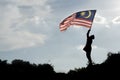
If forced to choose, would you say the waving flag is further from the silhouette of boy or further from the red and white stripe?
the silhouette of boy

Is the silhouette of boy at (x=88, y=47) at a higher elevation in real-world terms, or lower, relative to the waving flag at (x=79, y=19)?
lower

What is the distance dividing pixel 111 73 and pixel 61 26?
7.10 meters

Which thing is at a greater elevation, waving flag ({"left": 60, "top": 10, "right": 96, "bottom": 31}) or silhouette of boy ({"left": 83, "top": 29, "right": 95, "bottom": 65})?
waving flag ({"left": 60, "top": 10, "right": 96, "bottom": 31})

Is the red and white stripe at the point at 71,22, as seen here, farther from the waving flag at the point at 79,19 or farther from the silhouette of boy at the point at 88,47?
the silhouette of boy at the point at 88,47

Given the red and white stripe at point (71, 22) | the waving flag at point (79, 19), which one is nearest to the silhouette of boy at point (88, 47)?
the waving flag at point (79, 19)

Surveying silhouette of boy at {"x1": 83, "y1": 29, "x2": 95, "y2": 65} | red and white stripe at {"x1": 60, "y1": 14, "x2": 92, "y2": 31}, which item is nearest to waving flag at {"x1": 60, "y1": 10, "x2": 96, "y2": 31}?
red and white stripe at {"x1": 60, "y1": 14, "x2": 92, "y2": 31}

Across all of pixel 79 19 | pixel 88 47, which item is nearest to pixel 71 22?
pixel 79 19

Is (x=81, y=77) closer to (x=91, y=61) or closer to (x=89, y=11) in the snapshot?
(x=91, y=61)

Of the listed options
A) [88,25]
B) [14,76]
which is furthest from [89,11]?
[14,76]

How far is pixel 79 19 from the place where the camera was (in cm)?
2745

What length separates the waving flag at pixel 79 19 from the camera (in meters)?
27.0

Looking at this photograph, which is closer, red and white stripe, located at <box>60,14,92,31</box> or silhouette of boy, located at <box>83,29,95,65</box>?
silhouette of boy, located at <box>83,29,95,65</box>

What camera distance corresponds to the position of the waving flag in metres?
27.0

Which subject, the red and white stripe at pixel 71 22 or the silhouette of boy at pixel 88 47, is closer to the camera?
the silhouette of boy at pixel 88 47
